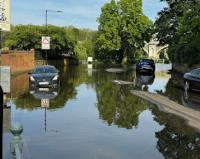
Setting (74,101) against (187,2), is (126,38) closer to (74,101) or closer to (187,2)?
(187,2)

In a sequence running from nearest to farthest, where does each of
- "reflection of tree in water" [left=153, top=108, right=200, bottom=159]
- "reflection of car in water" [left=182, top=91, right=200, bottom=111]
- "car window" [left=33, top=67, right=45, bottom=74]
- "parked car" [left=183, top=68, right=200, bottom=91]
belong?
"reflection of tree in water" [left=153, top=108, right=200, bottom=159], "reflection of car in water" [left=182, top=91, right=200, bottom=111], "parked car" [left=183, top=68, right=200, bottom=91], "car window" [left=33, top=67, right=45, bottom=74]

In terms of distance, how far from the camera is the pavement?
50.5 ft

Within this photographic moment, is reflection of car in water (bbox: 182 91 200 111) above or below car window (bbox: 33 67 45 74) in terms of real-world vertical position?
below

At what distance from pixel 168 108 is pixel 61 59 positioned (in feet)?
226

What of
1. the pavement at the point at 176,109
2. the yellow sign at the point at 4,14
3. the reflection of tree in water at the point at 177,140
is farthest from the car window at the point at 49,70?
the yellow sign at the point at 4,14

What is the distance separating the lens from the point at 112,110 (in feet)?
60.3

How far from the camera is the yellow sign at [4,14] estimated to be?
20.7ft

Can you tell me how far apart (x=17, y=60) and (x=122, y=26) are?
49342 mm

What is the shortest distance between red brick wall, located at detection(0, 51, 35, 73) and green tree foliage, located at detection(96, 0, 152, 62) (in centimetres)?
4158

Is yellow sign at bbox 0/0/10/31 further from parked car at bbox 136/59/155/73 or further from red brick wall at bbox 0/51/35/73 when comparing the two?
parked car at bbox 136/59/155/73

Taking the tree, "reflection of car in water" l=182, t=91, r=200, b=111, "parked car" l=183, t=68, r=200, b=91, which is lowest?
"reflection of car in water" l=182, t=91, r=200, b=111

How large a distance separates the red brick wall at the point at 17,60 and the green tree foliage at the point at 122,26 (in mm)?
41578

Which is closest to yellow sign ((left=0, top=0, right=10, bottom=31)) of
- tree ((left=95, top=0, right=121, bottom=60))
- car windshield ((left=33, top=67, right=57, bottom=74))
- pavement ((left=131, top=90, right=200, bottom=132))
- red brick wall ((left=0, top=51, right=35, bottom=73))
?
pavement ((left=131, top=90, right=200, bottom=132))

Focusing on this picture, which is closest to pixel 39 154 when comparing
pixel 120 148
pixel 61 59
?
pixel 120 148
